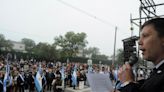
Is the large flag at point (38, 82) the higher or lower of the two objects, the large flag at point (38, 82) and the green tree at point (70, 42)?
the lower

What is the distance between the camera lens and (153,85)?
5.52 feet

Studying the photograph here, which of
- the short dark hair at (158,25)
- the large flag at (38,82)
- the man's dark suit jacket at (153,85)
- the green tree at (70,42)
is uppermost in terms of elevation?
the green tree at (70,42)

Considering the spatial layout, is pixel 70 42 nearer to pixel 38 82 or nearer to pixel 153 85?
pixel 38 82

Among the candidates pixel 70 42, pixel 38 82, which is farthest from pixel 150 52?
pixel 70 42

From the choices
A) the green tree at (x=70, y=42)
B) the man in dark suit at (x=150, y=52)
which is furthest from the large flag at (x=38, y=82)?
the green tree at (x=70, y=42)

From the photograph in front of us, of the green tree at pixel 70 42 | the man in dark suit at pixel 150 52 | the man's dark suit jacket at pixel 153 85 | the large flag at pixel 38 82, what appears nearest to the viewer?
the man's dark suit jacket at pixel 153 85

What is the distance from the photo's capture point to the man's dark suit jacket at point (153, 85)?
165 centimetres

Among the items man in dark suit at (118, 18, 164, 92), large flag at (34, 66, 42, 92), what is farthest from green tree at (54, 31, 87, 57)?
man in dark suit at (118, 18, 164, 92)

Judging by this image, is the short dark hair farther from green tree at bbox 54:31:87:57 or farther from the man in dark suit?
green tree at bbox 54:31:87:57

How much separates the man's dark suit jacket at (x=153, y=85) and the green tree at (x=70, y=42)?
201 feet

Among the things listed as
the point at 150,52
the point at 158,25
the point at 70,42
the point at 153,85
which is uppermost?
the point at 70,42

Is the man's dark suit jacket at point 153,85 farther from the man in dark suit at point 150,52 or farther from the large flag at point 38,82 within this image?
the large flag at point 38,82

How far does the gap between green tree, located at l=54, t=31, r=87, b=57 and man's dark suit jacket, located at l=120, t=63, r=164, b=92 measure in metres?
61.1

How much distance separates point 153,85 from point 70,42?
62375mm
